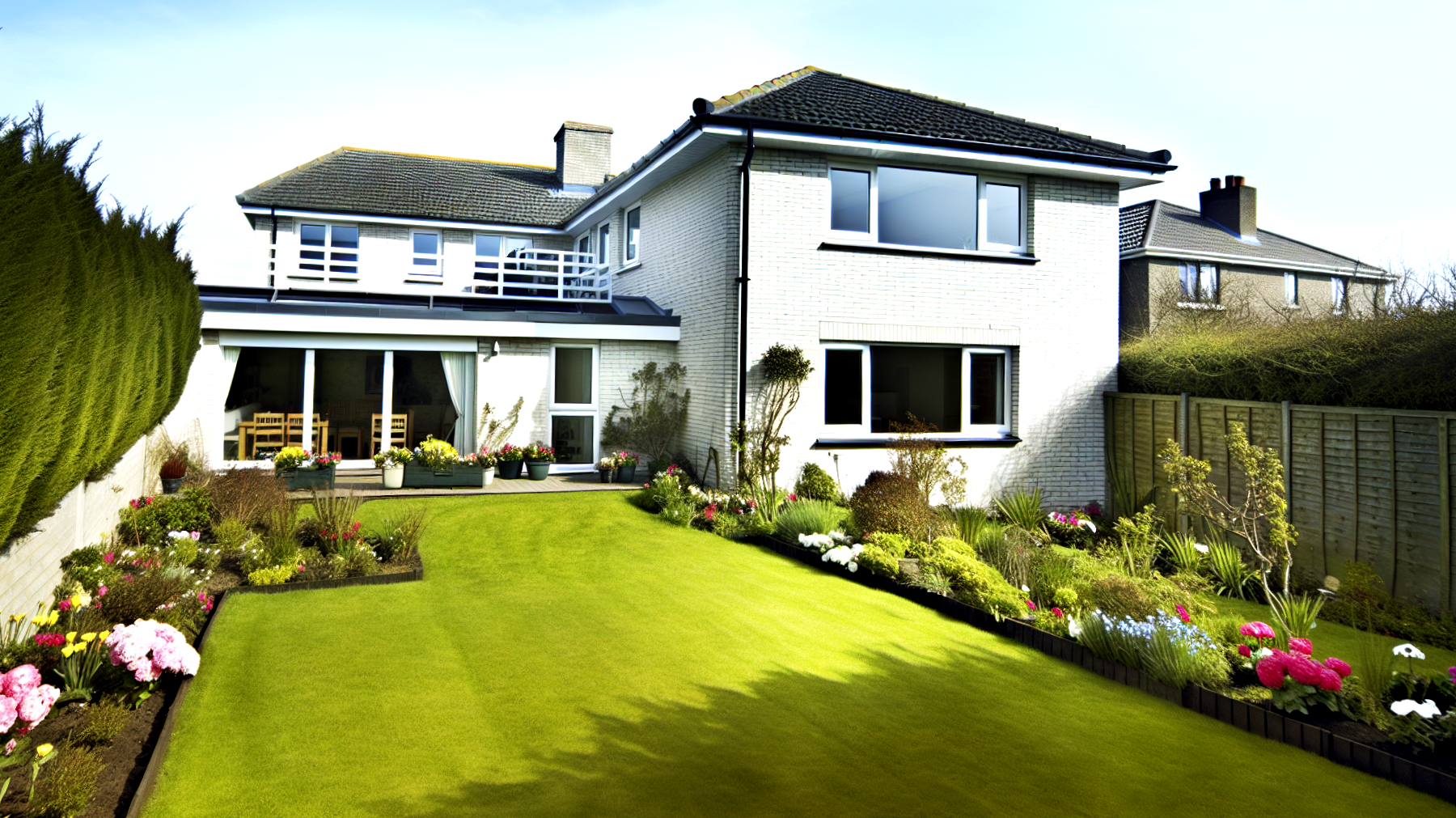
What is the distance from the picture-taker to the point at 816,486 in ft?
40.8

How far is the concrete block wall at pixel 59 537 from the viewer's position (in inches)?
218

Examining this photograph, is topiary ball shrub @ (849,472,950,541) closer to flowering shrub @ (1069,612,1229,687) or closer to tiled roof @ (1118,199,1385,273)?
flowering shrub @ (1069,612,1229,687)

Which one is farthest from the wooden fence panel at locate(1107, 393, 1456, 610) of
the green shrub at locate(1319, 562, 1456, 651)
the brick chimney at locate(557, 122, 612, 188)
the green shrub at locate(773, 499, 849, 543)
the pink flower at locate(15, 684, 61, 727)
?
the brick chimney at locate(557, 122, 612, 188)

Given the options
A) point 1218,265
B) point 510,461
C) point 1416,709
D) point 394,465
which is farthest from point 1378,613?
point 1218,265

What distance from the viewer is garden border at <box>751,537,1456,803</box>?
A: 428 cm

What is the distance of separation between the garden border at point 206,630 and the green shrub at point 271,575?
5 centimetres

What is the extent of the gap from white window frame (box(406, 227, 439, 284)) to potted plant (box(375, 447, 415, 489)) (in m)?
8.77

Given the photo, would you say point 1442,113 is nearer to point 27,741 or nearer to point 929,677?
point 929,677

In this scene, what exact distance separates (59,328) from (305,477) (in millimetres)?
8879

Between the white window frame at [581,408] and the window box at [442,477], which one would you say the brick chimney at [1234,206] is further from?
the window box at [442,477]

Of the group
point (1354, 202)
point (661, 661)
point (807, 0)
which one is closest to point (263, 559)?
point (661, 661)

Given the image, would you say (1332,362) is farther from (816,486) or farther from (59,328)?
(59,328)

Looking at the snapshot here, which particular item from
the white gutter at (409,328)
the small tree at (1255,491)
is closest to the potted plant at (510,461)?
the white gutter at (409,328)

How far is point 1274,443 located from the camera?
10469 millimetres
